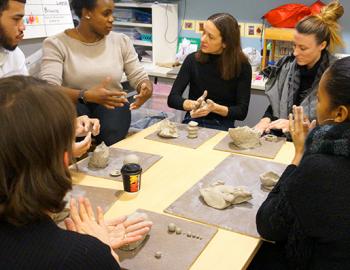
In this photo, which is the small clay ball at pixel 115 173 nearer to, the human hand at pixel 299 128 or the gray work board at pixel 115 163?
the gray work board at pixel 115 163

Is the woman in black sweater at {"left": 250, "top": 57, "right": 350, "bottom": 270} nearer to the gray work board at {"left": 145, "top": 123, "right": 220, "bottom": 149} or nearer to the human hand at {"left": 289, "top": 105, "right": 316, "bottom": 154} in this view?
the human hand at {"left": 289, "top": 105, "right": 316, "bottom": 154}

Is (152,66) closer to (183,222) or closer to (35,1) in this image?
(35,1)

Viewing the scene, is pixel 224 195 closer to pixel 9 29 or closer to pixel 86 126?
pixel 86 126

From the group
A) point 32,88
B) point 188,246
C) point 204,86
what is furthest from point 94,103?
point 32,88

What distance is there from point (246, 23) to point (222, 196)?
2.61 m

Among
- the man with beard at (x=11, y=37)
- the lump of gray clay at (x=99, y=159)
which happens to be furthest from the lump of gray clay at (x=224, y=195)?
the man with beard at (x=11, y=37)

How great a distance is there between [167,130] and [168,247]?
37.5 inches

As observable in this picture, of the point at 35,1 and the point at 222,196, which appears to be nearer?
the point at 222,196

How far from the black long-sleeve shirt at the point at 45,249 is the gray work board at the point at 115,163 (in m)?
0.72

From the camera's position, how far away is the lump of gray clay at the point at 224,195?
1314 millimetres

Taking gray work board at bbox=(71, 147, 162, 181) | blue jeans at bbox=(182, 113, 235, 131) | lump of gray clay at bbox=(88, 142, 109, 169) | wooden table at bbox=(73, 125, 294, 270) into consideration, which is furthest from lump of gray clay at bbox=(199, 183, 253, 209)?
blue jeans at bbox=(182, 113, 235, 131)

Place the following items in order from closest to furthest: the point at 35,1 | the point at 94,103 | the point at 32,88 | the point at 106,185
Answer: the point at 32,88 < the point at 106,185 < the point at 94,103 < the point at 35,1

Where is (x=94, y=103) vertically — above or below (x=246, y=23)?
below

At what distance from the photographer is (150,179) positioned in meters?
1.52
